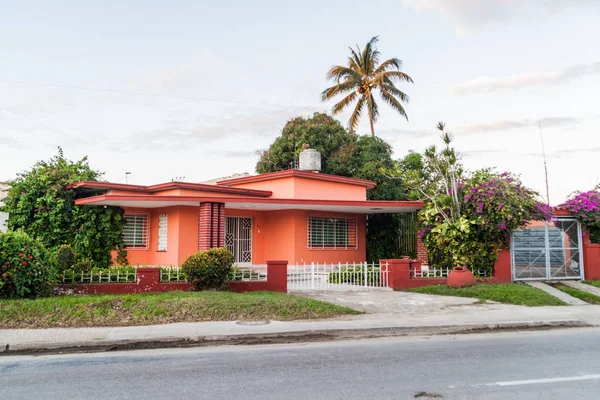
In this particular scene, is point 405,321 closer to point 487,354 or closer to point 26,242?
point 487,354

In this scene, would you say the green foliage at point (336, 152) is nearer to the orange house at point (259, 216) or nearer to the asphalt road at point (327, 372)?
the orange house at point (259, 216)

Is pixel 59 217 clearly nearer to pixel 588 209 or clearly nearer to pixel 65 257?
pixel 65 257

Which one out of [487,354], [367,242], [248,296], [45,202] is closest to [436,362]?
[487,354]

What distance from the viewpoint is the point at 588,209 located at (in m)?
16.6

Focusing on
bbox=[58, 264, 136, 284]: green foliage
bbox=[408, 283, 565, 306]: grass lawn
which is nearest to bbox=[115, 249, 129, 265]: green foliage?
bbox=[58, 264, 136, 284]: green foliage

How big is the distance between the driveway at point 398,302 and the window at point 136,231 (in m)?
8.10

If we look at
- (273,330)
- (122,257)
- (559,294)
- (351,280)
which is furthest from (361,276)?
(122,257)

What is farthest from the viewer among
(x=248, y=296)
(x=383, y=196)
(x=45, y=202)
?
(x=383, y=196)

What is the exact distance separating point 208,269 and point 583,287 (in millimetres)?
11435

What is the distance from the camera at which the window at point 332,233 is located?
20.8 metres

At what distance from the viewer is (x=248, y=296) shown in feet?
39.2

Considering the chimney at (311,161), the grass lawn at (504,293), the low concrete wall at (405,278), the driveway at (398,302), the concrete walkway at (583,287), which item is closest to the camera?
the driveway at (398,302)

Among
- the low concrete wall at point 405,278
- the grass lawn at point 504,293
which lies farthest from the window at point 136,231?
the grass lawn at point 504,293

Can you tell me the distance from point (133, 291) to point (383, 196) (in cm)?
1856
